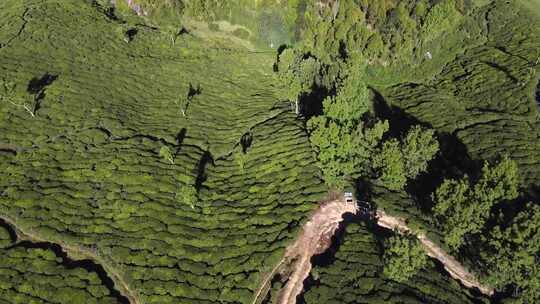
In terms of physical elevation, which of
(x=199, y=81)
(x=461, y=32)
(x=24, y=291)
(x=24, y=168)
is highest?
(x=461, y=32)

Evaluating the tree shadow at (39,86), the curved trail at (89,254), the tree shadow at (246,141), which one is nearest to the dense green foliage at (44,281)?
the curved trail at (89,254)

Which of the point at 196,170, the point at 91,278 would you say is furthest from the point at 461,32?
the point at 91,278

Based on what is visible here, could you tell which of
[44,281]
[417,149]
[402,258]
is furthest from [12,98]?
[417,149]

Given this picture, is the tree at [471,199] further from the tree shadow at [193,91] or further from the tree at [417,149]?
the tree shadow at [193,91]

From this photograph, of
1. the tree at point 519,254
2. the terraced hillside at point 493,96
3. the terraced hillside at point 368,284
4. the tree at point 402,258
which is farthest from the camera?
the terraced hillside at point 493,96

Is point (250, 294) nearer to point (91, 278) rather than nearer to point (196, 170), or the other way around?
point (91, 278)
